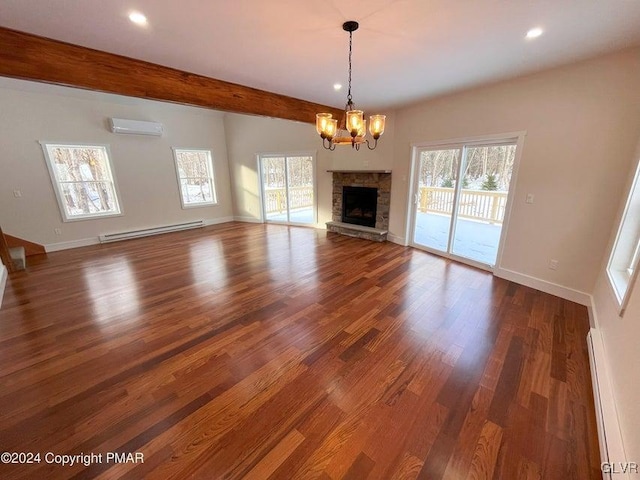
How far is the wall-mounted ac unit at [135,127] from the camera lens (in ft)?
17.2

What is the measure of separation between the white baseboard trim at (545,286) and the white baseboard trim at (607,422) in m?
1.19

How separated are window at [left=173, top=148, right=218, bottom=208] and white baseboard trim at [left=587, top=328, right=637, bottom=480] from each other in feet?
25.2

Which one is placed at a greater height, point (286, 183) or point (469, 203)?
point (286, 183)

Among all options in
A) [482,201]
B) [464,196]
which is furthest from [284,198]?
[482,201]

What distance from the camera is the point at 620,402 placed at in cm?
148

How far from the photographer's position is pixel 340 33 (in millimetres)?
2225

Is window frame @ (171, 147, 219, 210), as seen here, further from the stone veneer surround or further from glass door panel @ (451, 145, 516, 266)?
glass door panel @ (451, 145, 516, 266)

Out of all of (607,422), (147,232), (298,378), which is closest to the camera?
(607,422)

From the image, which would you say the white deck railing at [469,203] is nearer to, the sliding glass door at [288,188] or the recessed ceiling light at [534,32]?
the recessed ceiling light at [534,32]

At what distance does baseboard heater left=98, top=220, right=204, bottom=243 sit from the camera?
560 centimetres

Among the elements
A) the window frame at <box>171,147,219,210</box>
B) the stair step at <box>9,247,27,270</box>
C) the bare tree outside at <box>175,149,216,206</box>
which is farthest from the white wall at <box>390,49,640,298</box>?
the stair step at <box>9,247,27,270</box>

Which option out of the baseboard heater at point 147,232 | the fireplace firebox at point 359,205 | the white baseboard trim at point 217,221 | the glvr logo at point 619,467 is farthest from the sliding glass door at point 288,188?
the glvr logo at point 619,467

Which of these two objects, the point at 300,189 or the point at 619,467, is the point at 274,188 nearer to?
the point at 300,189

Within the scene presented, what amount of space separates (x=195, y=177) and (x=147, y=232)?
1.89 meters
